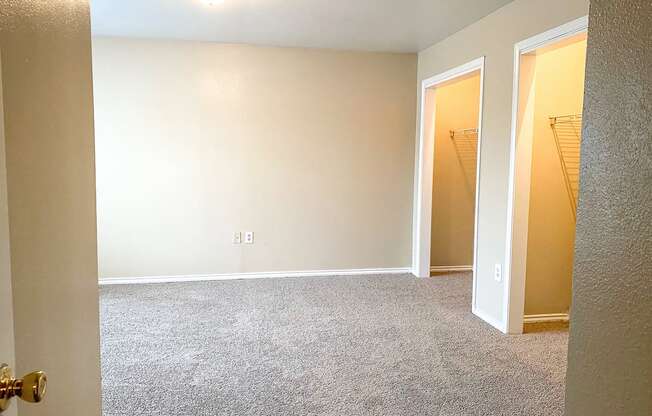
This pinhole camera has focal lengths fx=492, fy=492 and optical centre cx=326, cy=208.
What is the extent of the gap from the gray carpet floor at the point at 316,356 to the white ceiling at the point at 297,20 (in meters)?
2.38

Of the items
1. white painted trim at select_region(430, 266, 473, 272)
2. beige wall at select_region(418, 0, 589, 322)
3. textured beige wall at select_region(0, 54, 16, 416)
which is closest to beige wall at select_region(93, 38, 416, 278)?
white painted trim at select_region(430, 266, 473, 272)

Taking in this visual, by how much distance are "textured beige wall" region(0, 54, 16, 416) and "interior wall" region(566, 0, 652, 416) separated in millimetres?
1011

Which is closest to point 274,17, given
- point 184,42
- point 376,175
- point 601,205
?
point 184,42

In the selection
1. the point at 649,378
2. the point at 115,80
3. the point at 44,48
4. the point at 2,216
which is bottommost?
the point at 649,378

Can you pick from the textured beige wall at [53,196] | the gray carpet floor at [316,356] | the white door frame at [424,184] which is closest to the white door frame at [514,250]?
the gray carpet floor at [316,356]

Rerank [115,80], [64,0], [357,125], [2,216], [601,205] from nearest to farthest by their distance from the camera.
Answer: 1. [2,216]
2. [601,205]
3. [64,0]
4. [115,80]
5. [357,125]

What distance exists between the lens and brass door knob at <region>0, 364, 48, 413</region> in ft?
2.45

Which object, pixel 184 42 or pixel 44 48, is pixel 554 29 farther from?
pixel 184 42

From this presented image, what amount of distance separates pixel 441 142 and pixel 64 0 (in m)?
4.77

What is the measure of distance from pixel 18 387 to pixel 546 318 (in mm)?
3895

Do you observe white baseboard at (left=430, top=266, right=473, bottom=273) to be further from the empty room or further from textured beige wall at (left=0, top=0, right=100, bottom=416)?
textured beige wall at (left=0, top=0, right=100, bottom=416)

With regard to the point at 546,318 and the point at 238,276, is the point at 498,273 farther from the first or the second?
the point at 238,276

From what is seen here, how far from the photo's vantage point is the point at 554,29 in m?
3.06

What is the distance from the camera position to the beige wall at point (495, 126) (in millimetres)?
3482
